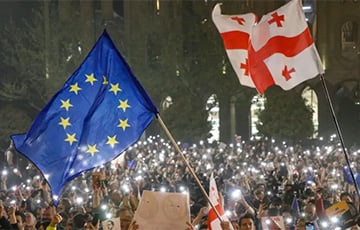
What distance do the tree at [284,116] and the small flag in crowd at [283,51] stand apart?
97.0 ft

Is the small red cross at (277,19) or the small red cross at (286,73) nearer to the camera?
the small red cross at (286,73)

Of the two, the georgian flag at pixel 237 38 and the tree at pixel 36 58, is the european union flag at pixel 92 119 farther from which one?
the tree at pixel 36 58

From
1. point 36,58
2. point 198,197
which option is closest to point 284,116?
point 36,58

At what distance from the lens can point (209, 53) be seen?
38344 millimetres

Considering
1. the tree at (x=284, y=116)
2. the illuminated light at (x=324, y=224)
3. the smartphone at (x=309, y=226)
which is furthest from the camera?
the tree at (x=284, y=116)

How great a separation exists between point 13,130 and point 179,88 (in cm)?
904

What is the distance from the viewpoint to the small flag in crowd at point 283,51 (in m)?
7.84

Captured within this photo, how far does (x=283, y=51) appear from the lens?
8.22 meters

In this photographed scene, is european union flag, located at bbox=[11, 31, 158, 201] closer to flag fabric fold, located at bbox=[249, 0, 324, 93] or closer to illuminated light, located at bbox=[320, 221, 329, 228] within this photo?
flag fabric fold, located at bbox=[249, 0, 324, 93]

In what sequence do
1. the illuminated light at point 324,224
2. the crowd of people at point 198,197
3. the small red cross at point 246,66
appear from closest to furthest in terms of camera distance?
the small red cross at point 246,66 → the crowd of people at point 198,197 → the illuminated light at point 324,224

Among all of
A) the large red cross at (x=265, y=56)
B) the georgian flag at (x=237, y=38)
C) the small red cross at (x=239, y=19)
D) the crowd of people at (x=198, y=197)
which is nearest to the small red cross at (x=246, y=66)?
the georgian flag at (x=237, y=38)

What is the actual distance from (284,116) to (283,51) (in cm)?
3012

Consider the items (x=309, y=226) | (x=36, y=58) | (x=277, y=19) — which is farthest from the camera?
(x=36, y=58)

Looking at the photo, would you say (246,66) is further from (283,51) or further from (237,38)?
(283,51)
